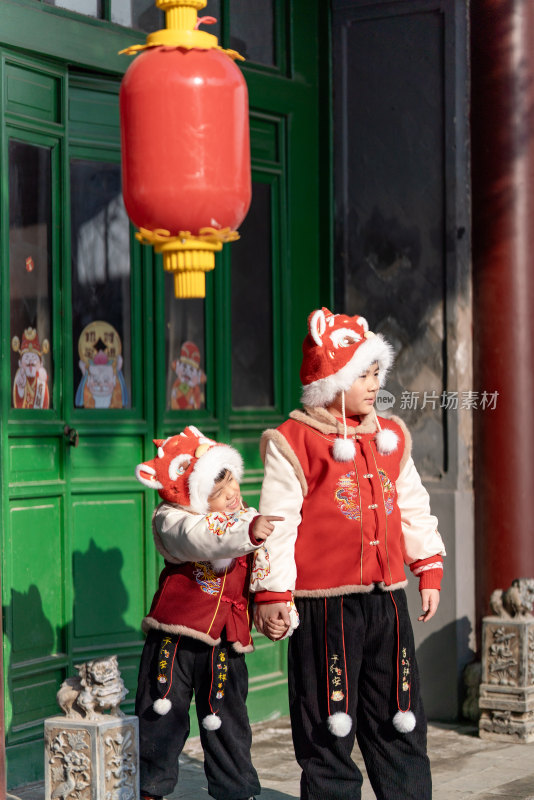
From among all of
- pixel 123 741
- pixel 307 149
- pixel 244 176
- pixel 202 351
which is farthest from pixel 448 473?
pixel 244 176

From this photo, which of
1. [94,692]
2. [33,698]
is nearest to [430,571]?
[94,692]

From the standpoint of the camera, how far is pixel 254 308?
22.9 feet

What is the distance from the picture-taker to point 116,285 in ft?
20.6

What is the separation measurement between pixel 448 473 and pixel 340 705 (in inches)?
90.6

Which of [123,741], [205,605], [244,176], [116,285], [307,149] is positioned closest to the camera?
[244,176]

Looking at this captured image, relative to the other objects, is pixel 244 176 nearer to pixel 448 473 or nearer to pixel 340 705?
pixel 340 705

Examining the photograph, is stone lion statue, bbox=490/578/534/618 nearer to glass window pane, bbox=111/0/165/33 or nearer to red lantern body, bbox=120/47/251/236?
glass window pane, bbox=111/0/165/33

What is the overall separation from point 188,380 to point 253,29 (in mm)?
1840

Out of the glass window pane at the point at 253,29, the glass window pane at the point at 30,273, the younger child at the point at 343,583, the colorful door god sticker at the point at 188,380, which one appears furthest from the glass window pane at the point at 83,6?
the younger child at the point at 343,583

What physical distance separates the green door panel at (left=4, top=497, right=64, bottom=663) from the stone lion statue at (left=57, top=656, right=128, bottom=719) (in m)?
1.04

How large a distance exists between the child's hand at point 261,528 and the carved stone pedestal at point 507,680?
2.46 m

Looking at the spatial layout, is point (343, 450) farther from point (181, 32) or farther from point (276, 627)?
point (181, 32)

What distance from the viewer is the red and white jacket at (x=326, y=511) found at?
477 centimetres

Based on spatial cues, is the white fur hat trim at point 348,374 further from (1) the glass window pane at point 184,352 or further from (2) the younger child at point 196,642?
(1) the glass window pane at point 184,352
